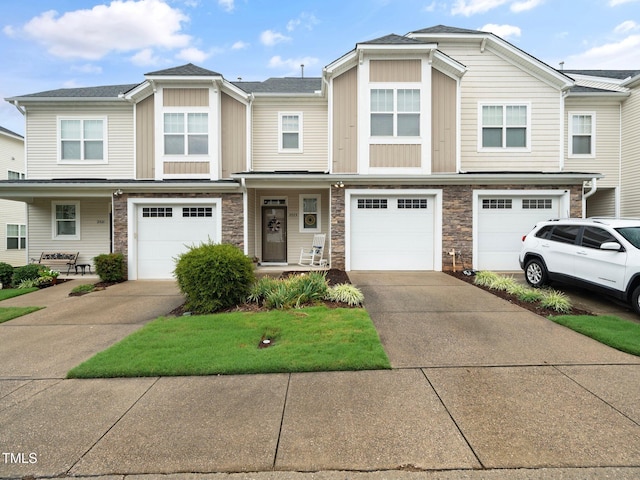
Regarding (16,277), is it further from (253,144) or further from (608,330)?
(608,330)

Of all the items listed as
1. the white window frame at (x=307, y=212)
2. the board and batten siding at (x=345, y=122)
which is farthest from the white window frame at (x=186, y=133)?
the board and batten siding at (x=345, y=122)

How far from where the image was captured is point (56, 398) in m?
3.65

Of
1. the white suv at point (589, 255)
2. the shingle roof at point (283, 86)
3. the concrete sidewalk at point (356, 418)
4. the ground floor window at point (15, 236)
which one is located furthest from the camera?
the ground floor window at point (15, 236)

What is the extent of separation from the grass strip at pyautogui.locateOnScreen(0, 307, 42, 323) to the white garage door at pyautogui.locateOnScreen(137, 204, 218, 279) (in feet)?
12.3

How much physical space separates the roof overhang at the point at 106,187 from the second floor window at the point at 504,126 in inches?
365

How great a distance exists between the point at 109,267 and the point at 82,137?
602 centimetres

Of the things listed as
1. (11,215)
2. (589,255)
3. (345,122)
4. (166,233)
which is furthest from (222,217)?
(11,215)

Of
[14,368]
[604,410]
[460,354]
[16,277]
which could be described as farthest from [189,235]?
[604,410]

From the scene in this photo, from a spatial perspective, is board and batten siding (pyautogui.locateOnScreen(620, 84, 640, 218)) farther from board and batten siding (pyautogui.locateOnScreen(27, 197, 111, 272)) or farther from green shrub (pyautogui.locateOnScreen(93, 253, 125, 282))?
board and batten siding (pyautogui.locateOnScreen(27, 197, 111, 272))

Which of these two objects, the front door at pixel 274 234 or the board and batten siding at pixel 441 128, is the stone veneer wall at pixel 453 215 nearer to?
the board and batten siding at pixel 441 128

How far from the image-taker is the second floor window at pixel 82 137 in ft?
41.9

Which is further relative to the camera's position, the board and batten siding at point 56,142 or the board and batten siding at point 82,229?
the board and batten siding at point 82,229

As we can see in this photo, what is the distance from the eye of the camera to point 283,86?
14.2 meters

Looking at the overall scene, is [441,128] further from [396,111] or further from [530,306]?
[530,306]
